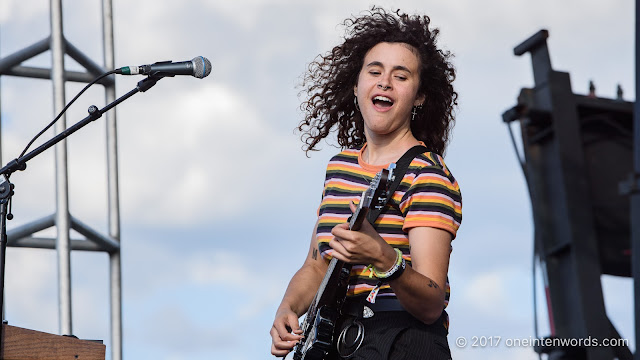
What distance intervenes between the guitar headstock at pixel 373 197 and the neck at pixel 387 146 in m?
0.38

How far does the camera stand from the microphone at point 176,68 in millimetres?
3648

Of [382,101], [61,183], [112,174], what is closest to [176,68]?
[382,101]

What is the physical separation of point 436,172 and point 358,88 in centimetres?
56

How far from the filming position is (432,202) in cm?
302

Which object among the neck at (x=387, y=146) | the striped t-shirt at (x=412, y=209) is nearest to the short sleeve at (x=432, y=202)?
the striped t-shirt at (x=412, y=209)

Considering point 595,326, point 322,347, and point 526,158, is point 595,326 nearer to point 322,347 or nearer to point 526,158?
point 526,158

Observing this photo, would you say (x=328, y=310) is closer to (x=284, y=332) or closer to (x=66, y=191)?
(x=284, y=332)

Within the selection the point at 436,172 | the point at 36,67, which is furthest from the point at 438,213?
the point at 36,67

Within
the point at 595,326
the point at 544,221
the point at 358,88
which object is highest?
the point at 358,88

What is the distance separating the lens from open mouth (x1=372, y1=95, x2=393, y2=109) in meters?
3.33

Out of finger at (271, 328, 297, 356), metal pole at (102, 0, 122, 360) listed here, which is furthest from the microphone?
metal pole at (102, 0, 122, 360)

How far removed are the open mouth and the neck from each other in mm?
110

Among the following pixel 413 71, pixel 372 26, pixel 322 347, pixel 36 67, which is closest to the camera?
pixel 322 347

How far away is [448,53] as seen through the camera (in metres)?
3.64
